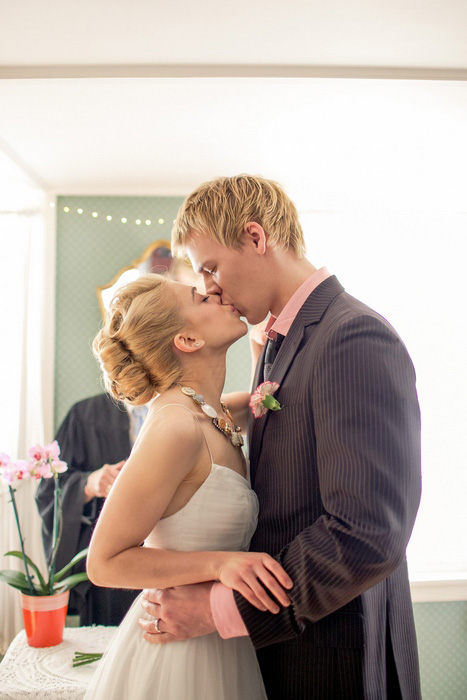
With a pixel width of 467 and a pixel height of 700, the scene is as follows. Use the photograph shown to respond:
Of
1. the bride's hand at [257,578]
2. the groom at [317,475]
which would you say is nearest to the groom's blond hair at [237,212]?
the groom at [317,475]

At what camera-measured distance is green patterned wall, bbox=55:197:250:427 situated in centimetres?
369

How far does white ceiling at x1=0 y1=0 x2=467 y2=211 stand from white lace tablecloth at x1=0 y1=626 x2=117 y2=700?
208 cm

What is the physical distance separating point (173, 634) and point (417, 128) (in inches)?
87.7

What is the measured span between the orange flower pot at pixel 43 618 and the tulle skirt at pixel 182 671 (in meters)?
1.04

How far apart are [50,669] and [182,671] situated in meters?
1.15

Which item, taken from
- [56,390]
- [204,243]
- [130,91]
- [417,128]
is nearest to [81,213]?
[56,390]

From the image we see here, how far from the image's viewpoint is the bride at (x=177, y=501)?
51.8 inches

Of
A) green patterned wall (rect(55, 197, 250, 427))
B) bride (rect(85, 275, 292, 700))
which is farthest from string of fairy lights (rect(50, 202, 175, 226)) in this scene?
bride (rect(85, 275, 292, 700))

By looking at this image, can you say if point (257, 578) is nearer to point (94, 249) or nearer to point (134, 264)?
point (134, 264)

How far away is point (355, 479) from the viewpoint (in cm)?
116

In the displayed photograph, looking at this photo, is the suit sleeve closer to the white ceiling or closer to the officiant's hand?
the white ceiling

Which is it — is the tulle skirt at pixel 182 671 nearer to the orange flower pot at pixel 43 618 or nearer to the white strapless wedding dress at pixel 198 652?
the white strapless wedding dress at pixel 198 652

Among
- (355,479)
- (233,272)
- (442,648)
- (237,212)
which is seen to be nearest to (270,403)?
(355,479)

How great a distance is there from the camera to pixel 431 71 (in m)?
2.27
